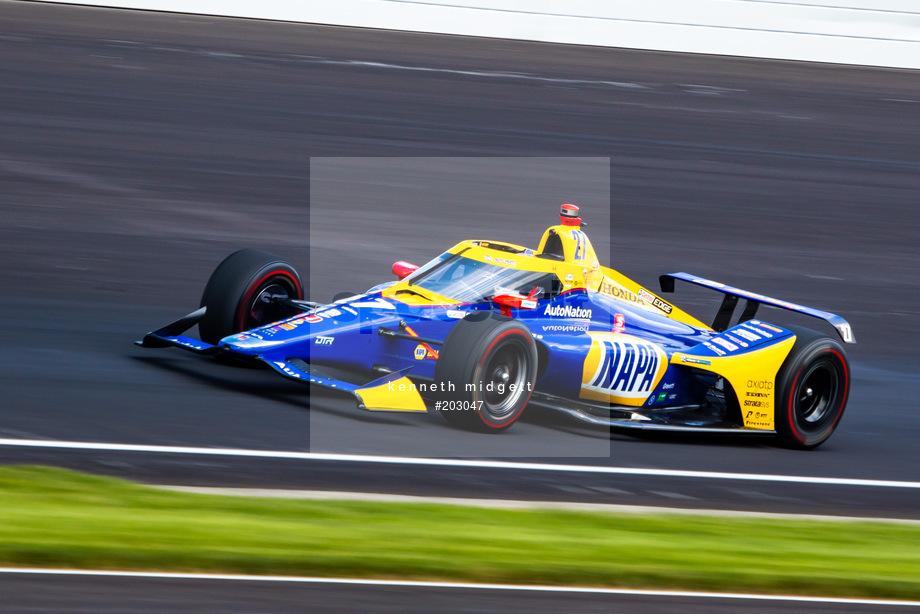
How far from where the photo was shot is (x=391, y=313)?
9.18 meters

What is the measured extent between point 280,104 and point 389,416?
12.1 metres

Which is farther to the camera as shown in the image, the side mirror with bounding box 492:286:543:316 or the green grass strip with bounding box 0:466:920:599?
the side mirror with bounding box 492:286:543:316

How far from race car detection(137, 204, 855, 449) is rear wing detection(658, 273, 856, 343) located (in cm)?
3

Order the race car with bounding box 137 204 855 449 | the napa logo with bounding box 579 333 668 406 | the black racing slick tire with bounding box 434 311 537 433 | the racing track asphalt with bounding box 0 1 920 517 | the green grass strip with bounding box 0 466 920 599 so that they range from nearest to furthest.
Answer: the green grass strip with bounding box 0 466 920 599 < the black racing slick tire with bounding box 434 311 537 433 < the racing track asphalt with bounding box 0 1 920 517 < the race car with bounding box 137 204 855 449 < the napa logo with bounding box 579 333 668 406

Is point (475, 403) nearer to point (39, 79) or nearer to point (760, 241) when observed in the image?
point (760, 241)

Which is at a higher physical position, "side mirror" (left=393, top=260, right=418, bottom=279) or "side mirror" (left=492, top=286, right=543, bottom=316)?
"side mirror" (left=393, top=260, right=418, bottom=279)

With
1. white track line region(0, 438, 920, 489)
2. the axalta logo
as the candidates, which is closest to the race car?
the axalta logo

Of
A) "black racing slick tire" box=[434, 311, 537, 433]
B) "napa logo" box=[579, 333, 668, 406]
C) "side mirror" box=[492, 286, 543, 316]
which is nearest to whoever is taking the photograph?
"black racing slick tire" box=[434, 311, 537, 433]

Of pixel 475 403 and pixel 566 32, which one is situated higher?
pixel 566 32

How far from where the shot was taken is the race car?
28.9ft

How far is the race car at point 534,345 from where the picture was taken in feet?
28.9

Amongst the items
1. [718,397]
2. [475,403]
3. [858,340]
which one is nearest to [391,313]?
[475,403]

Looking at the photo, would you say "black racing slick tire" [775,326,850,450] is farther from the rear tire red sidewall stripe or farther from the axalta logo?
the rear tire red sidewall stripe

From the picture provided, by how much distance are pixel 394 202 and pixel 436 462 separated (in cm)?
937
